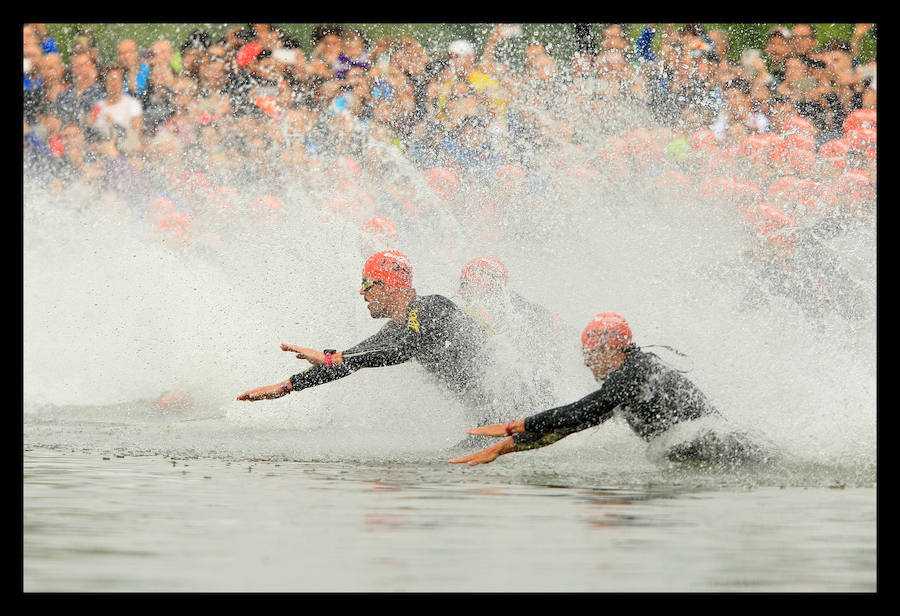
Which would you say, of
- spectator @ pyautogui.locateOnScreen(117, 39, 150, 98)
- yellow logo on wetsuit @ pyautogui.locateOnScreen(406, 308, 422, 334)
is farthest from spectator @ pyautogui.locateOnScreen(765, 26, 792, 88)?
yellow logo on wetsuit @ pyautogui.locateOnScreen(406, 308, 422, 334)

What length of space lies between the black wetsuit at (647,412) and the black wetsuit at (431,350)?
1.68m

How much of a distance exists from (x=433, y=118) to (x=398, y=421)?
9.89m

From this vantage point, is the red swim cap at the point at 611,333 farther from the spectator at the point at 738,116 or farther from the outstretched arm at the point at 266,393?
the spectator at the point at 738,116

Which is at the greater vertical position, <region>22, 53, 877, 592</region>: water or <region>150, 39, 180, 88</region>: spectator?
<region>150, 39, 180, 88</region>: spectator

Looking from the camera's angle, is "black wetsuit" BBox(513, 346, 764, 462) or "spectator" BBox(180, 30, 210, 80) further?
"spectator" BBox(180, 30, 210, 80)

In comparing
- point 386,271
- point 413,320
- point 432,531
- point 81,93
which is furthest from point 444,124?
point 432,531

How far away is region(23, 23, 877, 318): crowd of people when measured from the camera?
58.4 ft

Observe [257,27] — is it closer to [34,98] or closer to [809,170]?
[34,98]

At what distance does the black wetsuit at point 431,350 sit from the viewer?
8.77 meters

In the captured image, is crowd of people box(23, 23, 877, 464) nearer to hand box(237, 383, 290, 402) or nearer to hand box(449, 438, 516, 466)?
hand box(237, 383, 290, 402)

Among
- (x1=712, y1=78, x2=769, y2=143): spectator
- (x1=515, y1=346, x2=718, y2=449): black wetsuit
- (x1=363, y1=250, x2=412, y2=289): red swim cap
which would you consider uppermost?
(x1=712, y1=78, x2=769, y2=143): spectator

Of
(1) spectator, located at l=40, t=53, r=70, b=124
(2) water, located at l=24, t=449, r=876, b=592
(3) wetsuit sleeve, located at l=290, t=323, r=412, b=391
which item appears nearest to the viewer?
(2) water, located at l=24, t=449, r=876, b=592

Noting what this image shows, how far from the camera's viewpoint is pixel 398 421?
33.6 feet

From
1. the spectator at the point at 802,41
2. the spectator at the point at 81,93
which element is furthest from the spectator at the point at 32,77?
the spectator at the point at 802,41
